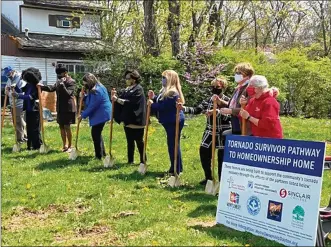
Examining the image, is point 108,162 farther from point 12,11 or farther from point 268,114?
point 12,11

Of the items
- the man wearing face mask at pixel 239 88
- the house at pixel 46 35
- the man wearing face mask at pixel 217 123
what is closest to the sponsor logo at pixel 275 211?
the man wearing face mask at pixel 239 88

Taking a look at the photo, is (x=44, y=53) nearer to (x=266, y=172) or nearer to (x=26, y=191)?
(x=26, y=191)

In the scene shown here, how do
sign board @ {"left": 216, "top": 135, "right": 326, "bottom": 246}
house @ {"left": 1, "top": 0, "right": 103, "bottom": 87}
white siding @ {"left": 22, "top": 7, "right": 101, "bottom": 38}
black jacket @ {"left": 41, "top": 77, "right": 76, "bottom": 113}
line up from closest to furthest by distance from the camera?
sign board @ {"left": 216, "top": 135, "right": 326, "bottom": 246}, black jacket @ {"left": 41, "top": 77, "right": 76, "bottom": 113}, house @ {"left": 1, "top": 0, "right": 103, "bottom": 87}, white siding @ {"left": 22, "top": 7, "right": 101, "bottom": 38}

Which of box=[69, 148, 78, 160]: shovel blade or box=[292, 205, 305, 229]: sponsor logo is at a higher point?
box=[292, 205, 305, 229]: sponsor logo

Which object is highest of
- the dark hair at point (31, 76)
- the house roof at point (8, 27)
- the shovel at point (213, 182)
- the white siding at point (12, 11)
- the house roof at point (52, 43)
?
the white siding at point (12, 11)

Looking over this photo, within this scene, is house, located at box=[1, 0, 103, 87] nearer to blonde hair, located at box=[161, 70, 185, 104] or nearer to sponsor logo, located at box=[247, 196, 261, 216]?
blonde hair, located at box=[161, 70, 185, 104]

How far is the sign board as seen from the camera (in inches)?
210

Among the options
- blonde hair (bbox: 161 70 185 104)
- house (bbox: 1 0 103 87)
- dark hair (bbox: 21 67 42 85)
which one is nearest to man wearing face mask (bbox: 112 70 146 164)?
blonde hair (bbox: 161 70 185 104)

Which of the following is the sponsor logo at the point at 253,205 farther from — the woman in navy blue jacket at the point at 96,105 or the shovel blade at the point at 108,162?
the woman in navy blue jacket at the point at 96,105

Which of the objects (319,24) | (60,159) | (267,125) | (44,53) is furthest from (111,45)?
(319,24)

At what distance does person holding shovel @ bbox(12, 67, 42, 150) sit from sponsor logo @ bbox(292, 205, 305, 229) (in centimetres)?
765

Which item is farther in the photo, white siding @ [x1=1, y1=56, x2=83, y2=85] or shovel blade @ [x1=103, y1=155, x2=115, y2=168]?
white siding @ [x1=1, y1=56, x2=83, y2=85]

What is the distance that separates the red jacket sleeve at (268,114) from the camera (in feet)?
21.8

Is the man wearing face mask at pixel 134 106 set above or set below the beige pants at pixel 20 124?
above
